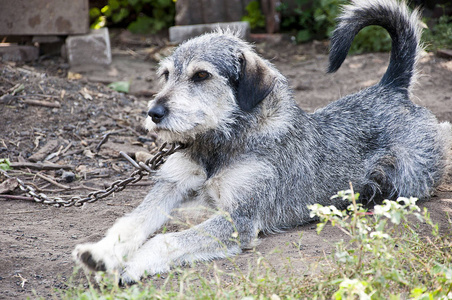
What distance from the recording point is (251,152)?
14.3ft

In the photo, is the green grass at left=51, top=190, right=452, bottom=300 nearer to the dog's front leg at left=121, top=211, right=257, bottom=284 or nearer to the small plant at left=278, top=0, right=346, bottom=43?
the dog's front leg at left=121, top=211, right=257, bottom=284

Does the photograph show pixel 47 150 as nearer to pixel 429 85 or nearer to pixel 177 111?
pixel 177 111

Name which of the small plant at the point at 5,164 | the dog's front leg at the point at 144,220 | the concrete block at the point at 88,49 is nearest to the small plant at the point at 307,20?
the concrete block at the point at 88,49

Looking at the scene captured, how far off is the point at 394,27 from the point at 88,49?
5877 mm

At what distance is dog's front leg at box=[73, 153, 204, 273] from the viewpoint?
3.58 m

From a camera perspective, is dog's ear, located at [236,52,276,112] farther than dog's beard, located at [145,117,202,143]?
Yes

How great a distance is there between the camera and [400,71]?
5.54 meters

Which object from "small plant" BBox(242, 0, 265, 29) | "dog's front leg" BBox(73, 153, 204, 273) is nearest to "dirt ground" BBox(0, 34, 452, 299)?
"dog's front leg" BBox(73, 153, 204, 273)

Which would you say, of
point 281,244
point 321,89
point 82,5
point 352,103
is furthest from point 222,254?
point 82,5

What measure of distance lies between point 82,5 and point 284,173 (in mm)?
6354

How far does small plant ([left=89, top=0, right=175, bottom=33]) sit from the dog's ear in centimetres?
850

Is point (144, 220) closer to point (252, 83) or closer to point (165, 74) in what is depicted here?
Answer: point (165, 74)

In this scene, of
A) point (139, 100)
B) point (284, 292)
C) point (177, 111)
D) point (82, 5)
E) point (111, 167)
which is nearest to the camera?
point (284, 292)

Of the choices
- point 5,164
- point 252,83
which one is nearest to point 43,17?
point 5,164
